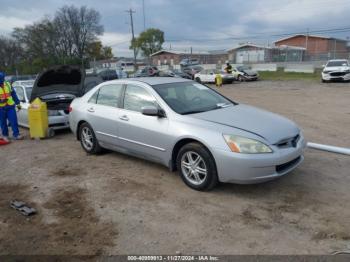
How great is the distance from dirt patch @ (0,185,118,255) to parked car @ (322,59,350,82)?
23.5 m

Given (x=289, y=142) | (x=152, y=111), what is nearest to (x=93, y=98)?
(x=152, y=111)

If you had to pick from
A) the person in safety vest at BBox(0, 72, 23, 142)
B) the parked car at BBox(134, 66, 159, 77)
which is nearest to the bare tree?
the parked car at BBox(134, 66, 159, 77)

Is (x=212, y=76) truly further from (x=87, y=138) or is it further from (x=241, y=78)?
(x=87, y=138)

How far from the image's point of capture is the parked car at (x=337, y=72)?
23734mm

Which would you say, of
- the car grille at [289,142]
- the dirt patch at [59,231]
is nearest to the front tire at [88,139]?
the dirt patch at [59,231]

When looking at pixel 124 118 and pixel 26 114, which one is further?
pixel 26 114

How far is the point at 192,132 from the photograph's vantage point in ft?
15.0

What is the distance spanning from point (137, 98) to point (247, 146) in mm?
2145

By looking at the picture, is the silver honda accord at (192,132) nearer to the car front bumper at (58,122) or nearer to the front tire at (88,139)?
the front tire at (88,139)

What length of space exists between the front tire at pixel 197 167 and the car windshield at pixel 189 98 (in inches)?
25.7

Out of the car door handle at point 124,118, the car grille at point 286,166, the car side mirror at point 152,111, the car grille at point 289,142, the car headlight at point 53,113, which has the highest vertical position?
the car side mirror at point 152,111

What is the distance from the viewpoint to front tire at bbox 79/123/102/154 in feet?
21.1

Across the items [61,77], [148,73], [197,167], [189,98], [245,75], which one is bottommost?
[245,75]

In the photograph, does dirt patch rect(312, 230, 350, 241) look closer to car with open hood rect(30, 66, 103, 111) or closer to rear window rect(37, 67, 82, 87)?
car with open hood rect(30, 66, 103, 111)
